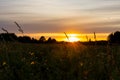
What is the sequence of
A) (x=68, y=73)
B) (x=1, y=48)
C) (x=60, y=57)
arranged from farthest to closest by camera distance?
(x=1, y=48), (x=60, y=57), (x=68, y=73)

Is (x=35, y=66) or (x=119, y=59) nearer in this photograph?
(x=35, y=66)

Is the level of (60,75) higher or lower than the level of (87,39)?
lower

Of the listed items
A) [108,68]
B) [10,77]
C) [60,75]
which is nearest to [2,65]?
[10,77]

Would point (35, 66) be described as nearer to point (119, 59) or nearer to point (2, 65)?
point (2, 65)

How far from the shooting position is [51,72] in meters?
8.84

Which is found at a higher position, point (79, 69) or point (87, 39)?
point (87, 39)

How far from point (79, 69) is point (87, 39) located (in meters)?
1.04

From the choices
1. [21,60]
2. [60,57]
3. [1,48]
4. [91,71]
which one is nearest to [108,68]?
[91,71]

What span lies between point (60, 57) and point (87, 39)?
38.2 inches

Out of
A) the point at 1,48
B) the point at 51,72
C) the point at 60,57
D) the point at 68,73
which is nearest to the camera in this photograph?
the point at 68,73

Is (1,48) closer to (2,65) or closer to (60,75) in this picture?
(2,65)

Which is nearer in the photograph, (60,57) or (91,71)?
(91,71)

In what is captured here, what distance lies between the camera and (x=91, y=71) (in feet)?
28.0

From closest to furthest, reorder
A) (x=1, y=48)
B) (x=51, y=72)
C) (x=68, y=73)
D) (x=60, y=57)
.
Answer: (x=68, y=73)
(x=51, y=72)
(x=60, y=57)
(x=1, y=48)
